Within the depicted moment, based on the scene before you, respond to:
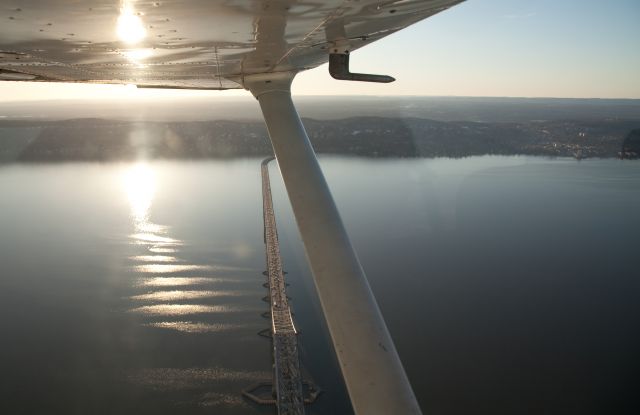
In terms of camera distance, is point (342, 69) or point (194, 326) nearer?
point (342, 69)

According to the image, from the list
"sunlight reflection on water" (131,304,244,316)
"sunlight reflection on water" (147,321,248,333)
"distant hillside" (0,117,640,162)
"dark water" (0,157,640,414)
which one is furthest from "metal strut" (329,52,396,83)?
"distant hillside" (0,117,640,162)

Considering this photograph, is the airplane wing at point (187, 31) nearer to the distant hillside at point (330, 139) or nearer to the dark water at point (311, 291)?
the dark water at point (311, 291)

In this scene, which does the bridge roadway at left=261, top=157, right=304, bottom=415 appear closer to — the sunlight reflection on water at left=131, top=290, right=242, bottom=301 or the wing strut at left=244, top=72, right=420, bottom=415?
the sunlight reflection on water at left=131, top=290, right=242, bottom=301

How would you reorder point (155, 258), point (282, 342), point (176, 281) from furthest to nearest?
point (155, 258) < point (176, 281) < point (282, 342)

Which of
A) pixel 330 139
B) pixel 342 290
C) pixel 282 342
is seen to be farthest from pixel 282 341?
pixel 330 139

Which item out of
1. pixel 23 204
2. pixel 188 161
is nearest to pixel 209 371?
pixel 23 204

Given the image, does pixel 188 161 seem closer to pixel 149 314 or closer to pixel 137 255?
pixel 137 255

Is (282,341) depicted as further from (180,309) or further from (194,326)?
(180,309)
